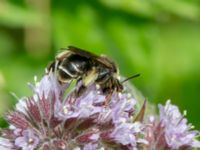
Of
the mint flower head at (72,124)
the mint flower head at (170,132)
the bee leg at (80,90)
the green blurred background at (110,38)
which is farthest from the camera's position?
the green blurred background at (110,38)

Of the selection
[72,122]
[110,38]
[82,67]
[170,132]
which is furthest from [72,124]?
[110,38]

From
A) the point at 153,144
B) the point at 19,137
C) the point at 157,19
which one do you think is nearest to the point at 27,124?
the point at 19,137

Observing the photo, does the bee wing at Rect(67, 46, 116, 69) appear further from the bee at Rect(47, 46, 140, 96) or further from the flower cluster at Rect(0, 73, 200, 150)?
the flower cluster at Rect(0, 73, 200, 150)

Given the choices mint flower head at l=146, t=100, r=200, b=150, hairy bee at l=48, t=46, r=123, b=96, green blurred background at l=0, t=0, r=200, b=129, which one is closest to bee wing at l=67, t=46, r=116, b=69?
hairy bee at l=48, t=46, r=123, b=96

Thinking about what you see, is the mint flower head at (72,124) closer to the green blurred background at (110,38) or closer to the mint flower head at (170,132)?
the mint flower head at (170,132)

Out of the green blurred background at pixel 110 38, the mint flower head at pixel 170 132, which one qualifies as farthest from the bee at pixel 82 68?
the green blurred background at pixel 110 38

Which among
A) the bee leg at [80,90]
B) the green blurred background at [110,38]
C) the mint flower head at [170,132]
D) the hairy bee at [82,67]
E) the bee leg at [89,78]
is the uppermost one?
the green blurred background at [110,38]
